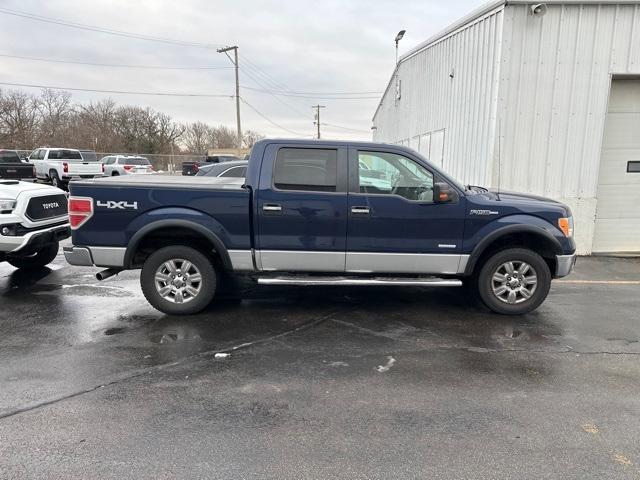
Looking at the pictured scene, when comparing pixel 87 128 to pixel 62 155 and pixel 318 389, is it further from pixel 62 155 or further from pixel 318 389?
pixel 318 389

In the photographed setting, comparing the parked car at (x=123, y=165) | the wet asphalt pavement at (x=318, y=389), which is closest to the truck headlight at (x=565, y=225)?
the wet asphalt pavement at (x=318, y=389)

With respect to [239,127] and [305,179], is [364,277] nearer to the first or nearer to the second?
[305,179]

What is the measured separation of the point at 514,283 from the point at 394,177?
186cm

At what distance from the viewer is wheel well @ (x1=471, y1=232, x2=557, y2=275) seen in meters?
5.51

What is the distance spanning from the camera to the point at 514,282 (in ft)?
18.1

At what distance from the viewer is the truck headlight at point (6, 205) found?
6375 mm

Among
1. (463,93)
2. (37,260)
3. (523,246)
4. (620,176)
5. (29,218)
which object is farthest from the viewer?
(463,93)

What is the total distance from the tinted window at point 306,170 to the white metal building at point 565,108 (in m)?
4.94

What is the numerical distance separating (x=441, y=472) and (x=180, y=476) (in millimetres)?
1498

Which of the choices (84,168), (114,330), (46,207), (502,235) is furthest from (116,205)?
(84,168)

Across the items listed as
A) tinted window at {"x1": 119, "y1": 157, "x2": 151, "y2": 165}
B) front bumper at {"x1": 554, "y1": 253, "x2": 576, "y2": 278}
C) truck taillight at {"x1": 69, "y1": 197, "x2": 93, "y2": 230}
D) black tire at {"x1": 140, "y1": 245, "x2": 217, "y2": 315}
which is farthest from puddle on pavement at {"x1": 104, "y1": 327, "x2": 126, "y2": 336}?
tinted window at {"x1": 119, "y1": 157, "x2": 151, "y2": 165}

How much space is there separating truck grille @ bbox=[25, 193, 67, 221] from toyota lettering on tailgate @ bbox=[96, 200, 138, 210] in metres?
2.10

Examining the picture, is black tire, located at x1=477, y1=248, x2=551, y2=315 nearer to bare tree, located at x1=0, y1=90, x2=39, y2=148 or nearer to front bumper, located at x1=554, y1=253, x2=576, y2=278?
front bumper, located at x1=554, y1=253, x2=576, y2=278

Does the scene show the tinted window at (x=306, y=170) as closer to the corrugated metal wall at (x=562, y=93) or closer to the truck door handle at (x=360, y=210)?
the truck door handle at (x=360, y=210)
